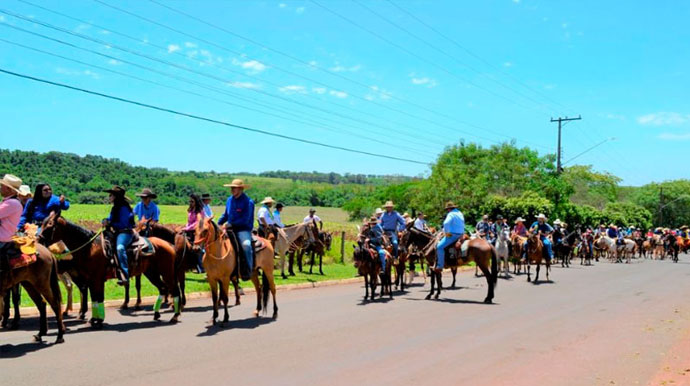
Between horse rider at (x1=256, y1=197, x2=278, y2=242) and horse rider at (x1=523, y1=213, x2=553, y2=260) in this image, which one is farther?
horse rider at (x1=523, y1=213, x2=553, y2=260)

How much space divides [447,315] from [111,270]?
7.02 meters

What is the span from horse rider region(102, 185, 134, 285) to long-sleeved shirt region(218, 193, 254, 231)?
1.88 m

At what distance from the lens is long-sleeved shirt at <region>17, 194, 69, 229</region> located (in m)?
10.2

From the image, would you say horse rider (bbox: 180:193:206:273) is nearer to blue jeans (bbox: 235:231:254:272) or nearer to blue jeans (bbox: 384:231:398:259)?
blue jeans (bbox: 235:231:254:272)

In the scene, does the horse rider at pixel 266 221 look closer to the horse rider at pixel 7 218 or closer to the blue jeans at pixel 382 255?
the blue jeans at pixel 382 255

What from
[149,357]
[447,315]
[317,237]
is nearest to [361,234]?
[447,315]

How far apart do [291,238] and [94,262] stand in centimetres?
920

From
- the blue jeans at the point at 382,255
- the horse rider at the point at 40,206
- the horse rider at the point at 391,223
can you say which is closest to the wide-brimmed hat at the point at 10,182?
the horse rider at the point at 40,206

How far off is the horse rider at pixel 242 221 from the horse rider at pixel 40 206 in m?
3.13

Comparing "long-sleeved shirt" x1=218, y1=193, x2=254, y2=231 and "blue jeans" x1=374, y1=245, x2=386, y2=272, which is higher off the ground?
"long-sleeved shirt" x1=218, y1=193, x2=254, y2=231

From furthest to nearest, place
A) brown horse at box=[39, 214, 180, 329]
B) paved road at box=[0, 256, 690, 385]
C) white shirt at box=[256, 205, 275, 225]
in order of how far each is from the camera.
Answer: white shirt at box=[256, 205, 275, 225] → brown horse at box=[39, 214, 180, 329] → paved road at box=[0, 256, 690, 385]

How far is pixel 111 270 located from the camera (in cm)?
1062

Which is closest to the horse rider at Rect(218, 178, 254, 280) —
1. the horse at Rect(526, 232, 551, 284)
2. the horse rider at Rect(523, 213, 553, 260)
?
the horse at Rect(526, 232, 551, 284)

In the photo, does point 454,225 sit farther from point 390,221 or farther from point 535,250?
point 535,250
